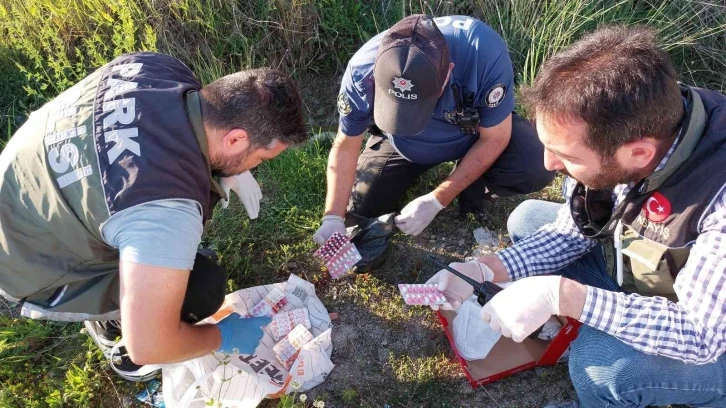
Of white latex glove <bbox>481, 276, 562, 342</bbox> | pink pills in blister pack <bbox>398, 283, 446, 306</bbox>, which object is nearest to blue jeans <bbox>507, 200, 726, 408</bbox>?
white latex glove <bbox>481, 276, 562, 342</bbox>

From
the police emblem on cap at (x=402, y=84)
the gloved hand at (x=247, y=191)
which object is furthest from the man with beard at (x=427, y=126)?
the gloved hand at (x=247, y=191)

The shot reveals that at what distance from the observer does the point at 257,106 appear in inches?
78.4

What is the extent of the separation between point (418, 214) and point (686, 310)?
4.73ft

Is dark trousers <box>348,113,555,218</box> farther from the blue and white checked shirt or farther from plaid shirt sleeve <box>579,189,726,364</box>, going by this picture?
plaid shirt sleeve <box>579,189,726,364</box>

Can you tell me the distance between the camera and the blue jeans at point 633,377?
72.1 inches

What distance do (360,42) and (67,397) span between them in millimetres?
3104

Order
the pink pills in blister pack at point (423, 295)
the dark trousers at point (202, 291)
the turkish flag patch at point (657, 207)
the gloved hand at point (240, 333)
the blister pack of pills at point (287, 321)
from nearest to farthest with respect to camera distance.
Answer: the turkish flag patch at point (657, 207)
the dark trousers at point (202, 291)
the gloved hand at point (240, 333)
the pink pills in blister pack at point (423, 295)
the blister pack of pills at point (287, 321)

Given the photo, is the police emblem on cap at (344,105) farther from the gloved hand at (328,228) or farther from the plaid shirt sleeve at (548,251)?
the plaid shirt sleeve at (548,251)

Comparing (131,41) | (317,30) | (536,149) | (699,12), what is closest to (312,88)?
(317,30)

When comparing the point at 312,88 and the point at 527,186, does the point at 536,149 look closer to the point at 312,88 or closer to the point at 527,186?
the point at 527,186

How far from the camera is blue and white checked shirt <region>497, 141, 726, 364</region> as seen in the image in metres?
1.61

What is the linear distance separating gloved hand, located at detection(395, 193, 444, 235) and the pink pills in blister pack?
49cm

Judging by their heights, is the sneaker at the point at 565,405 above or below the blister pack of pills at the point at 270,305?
below

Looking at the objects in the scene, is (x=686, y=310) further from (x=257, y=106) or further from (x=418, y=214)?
(x=257, y=106)
